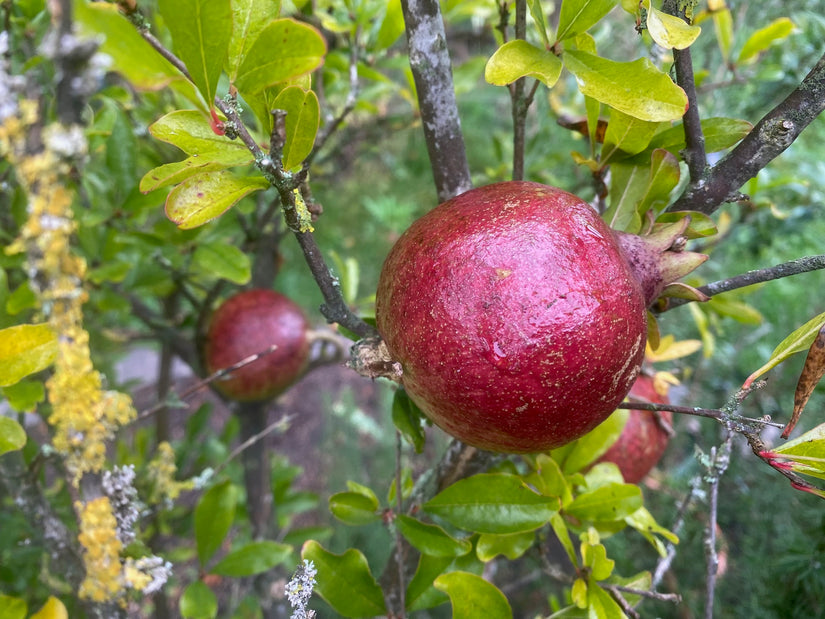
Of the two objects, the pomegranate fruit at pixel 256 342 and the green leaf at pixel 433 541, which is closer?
the green leaf at pixel 433 541

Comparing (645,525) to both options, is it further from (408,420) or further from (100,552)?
(100,552)

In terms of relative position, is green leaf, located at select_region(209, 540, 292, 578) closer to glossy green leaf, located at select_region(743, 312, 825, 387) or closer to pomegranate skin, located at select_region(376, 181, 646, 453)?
pomegranate skin, located at select_region(376, 181, 646, 453)

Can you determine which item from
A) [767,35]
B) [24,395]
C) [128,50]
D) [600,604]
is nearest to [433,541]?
[600,604]

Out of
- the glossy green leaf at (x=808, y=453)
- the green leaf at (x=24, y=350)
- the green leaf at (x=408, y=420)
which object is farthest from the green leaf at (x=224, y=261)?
the glossy green leaf at (x=808, y=453)

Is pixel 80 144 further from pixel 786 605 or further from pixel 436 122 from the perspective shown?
pixel 786 605

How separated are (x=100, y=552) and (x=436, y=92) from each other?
2.27 feet

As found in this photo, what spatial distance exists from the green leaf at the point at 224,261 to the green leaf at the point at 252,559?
430 millimetres

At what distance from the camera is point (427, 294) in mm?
503

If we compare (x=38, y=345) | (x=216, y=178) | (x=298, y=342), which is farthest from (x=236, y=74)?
(x=298, y=342)

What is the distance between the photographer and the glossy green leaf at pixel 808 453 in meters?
0.47

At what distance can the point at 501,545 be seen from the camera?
72cm

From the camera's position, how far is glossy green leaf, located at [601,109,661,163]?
1.95ft

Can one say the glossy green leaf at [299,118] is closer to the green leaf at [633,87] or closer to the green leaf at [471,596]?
the green leaf at [633,87]

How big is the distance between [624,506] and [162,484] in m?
0.73
